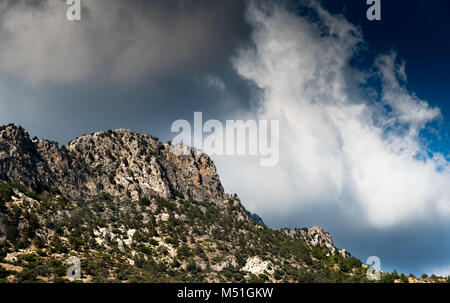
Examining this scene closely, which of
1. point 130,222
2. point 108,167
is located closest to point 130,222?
point 130,222

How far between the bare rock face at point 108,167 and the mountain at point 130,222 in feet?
1.80

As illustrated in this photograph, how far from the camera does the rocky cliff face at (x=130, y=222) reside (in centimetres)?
9644

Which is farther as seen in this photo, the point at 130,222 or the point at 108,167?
the point at 108,167

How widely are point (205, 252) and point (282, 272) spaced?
33.9m

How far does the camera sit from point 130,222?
454 ft

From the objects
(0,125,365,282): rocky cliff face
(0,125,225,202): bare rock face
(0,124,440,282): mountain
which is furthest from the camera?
(0,125,225,202): bare rock face

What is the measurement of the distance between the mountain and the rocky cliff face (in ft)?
1.50

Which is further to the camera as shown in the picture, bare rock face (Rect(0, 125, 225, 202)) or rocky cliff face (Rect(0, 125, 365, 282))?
bare rock face (Rect(0, 125, 225, 202))

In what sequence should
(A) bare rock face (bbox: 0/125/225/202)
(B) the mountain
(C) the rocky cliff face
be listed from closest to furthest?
1. (B) the mountain
2. (C) the rocky cliff face
3. (A) bare rock face (bbox: 0/125/225/202)

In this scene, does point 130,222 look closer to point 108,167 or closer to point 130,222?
point 130,222

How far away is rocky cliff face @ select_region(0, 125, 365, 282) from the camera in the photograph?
96.4 metres

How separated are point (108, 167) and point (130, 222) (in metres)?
42.4
